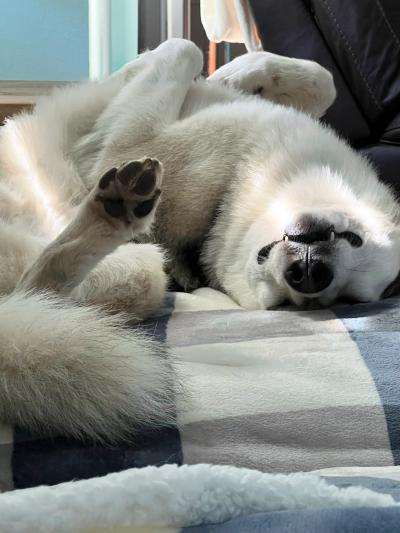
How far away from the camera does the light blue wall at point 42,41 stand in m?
3.14

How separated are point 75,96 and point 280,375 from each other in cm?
108

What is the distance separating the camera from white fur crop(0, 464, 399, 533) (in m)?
0.44

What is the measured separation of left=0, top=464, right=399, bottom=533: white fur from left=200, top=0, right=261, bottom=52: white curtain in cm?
201

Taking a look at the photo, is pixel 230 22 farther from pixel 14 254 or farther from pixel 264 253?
pixel 14 254

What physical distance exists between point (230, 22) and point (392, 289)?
1.50 meters

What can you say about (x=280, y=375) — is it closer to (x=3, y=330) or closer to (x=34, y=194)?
(x=3, y=330)

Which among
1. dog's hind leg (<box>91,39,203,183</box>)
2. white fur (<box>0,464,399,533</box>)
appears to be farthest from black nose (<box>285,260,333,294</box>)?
white fur (<box>0,464,399,533</box>)

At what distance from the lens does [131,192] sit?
0.96 metres

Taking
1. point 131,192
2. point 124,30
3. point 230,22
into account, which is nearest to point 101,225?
point 131,192

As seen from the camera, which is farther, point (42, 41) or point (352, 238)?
point (42, 41)

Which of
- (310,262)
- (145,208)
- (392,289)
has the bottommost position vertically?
(392,289)

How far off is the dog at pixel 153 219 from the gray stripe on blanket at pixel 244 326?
0.23 ft

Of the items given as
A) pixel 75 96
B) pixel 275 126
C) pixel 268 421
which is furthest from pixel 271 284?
pixel 75 96

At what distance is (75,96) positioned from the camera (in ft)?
5.29
